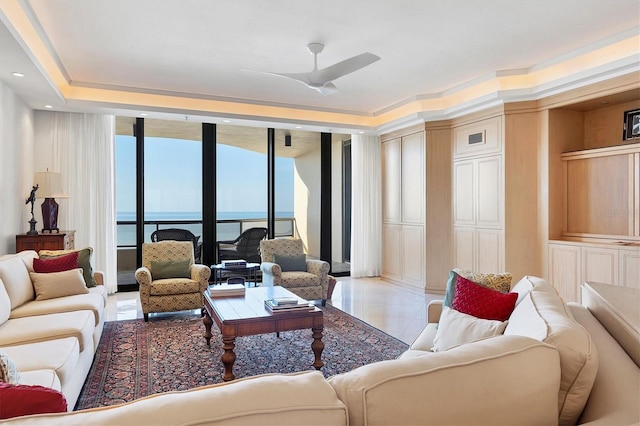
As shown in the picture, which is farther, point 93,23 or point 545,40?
point 545,40

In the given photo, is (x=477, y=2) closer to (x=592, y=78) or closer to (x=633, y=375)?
(x=592, y=78)

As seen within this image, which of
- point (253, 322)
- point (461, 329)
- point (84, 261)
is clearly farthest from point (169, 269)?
point (461, 329)

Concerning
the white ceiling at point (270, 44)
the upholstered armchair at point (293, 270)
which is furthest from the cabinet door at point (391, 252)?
the white ceiling at point (270, 44)

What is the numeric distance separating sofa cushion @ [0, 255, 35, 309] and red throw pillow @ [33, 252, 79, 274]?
118 mm

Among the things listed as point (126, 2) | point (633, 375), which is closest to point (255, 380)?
point (633, 375)

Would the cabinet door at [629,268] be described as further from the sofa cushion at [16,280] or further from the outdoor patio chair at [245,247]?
the sofa cushion at [16,280]

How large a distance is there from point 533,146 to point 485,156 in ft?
1.94

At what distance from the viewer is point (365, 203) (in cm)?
742

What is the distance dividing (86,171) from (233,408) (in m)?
5.92

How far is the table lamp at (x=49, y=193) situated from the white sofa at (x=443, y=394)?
4707 mm

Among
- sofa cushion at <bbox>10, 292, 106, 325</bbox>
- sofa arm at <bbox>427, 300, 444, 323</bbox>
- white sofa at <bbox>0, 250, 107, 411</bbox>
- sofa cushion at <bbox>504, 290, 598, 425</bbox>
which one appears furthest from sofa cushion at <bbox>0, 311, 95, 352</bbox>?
sofa cushion at <bbox>504, 290, 598, 425</bbox>

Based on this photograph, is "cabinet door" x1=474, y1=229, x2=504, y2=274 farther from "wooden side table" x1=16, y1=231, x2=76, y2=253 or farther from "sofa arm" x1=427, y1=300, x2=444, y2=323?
"wooden side table" x1=16, y1=231, x2=76, y2=253

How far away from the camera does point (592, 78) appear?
419 cm

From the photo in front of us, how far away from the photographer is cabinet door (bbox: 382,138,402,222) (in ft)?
22.6
